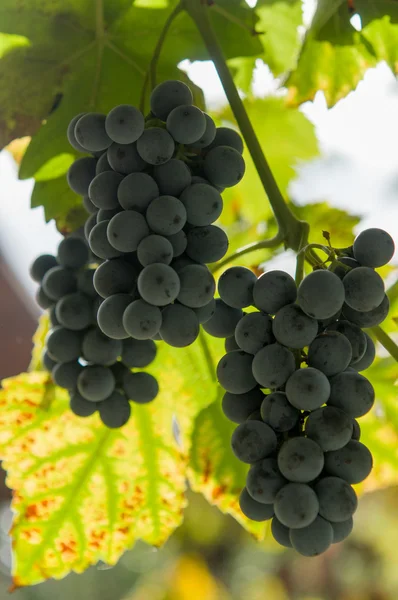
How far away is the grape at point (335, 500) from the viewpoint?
1.49 ft

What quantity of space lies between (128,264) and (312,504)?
0.25 meters

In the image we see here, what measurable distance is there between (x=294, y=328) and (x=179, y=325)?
0.09 meters

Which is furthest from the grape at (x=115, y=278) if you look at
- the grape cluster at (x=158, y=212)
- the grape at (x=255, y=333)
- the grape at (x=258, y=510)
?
the grape at (x=258, y=510)

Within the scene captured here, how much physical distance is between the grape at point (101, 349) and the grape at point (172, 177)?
0.20 metres

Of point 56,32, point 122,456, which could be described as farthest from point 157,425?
point 56,32

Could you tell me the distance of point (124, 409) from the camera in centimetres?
66

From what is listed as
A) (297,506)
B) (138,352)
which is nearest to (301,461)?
(297,506)

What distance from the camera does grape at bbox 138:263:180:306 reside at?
0.47 metres

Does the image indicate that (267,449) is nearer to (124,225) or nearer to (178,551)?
(124,225)

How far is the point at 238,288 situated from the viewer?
52 centimetres

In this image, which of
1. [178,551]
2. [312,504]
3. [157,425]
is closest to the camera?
[312,504]

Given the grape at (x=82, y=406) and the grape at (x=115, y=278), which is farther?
the grape at (x=82, y=406)

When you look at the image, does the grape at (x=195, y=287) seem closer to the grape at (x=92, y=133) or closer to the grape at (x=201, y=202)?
the grape at (x=201, y=202)

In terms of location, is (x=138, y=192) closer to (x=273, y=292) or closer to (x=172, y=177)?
→ (x=172, y=177)
